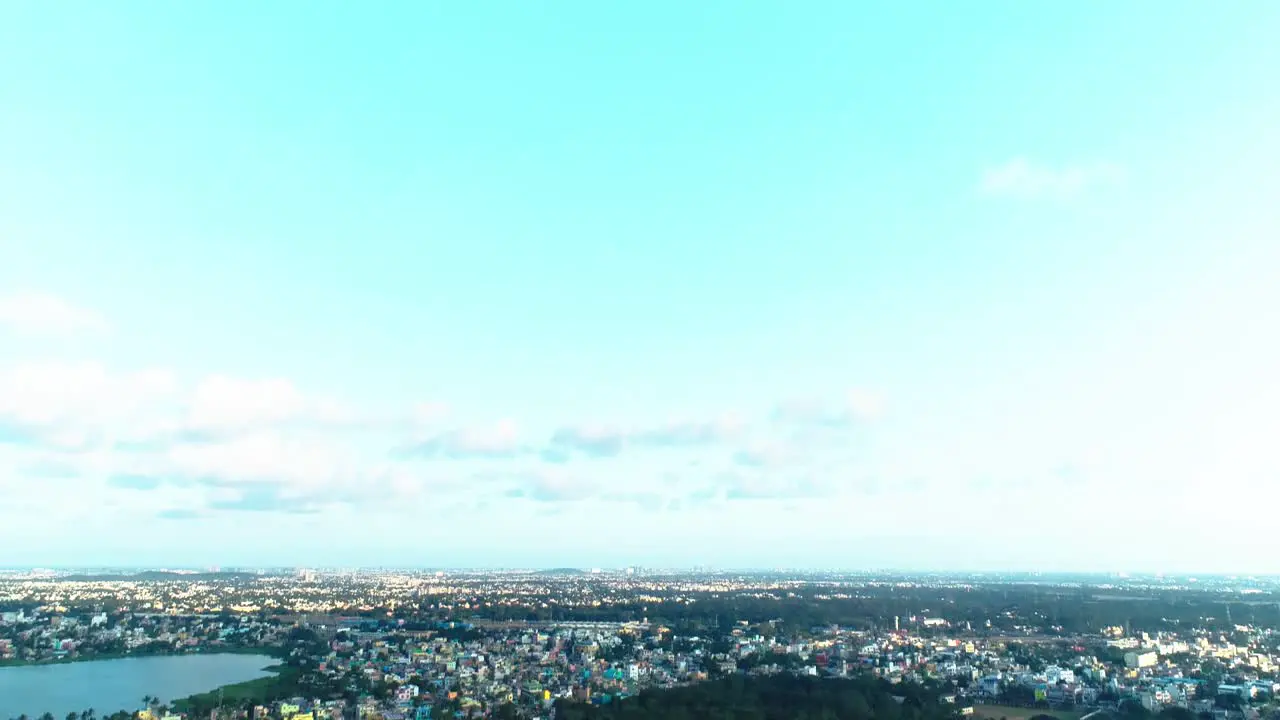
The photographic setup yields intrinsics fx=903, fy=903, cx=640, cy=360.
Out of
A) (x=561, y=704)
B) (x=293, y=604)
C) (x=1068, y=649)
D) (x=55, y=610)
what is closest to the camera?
(x=561, y=704)

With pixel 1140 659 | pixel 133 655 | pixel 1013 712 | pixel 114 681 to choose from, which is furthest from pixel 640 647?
pixel 133 655

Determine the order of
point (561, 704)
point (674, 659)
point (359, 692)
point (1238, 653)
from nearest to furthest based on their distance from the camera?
point (561, 704) → point (359, 692) → point (674, 659) → point (1238, 653)

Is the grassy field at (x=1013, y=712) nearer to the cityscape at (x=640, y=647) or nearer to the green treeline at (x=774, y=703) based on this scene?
the cityscape at (x=640, y=647)

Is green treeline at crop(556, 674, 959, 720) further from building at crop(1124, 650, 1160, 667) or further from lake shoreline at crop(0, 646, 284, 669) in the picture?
lake shoreline at crop(0, 646, 284, 669)

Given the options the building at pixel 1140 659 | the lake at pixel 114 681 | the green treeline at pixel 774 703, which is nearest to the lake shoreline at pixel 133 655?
the lake at pixel 114 681

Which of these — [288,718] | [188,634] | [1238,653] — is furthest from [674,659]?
[188,634]

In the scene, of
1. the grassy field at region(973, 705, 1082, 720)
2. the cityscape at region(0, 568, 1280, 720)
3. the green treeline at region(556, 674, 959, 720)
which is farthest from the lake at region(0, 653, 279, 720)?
the grassy field at region(973, 705, 1082, 720)

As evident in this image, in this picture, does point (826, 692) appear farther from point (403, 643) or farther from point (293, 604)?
point (293, 604)
